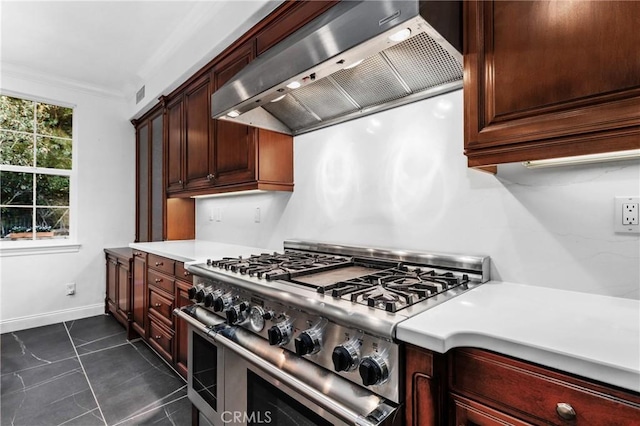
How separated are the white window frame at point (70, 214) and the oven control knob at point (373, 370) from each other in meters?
4.07

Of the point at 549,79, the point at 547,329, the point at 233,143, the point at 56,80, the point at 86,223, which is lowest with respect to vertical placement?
the point at 547,329

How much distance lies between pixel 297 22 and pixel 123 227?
11.5ft

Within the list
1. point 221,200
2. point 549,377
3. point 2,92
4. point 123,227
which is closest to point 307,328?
point 549,377

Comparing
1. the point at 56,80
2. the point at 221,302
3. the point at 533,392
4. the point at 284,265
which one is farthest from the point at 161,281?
the point at 56,80

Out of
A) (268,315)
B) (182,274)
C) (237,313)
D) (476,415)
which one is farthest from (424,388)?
(182,274)

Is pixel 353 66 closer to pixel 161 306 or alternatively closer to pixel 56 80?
pixel 161 306

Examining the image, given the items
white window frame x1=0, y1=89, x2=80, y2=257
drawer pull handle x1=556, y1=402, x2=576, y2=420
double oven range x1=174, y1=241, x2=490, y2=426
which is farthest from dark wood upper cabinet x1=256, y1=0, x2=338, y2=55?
white window frame x1=0, y1=89, x2=80, y2=257

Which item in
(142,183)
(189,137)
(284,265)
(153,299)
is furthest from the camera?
(142,183)

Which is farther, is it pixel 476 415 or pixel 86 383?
pixel 86 383

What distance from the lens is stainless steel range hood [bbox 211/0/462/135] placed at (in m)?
0.99

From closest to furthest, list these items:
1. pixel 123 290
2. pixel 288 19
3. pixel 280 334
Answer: pixel 280 334, pixel 288 19, pixel 123 290

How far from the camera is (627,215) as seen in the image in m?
1.02

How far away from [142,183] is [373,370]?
396 cm
